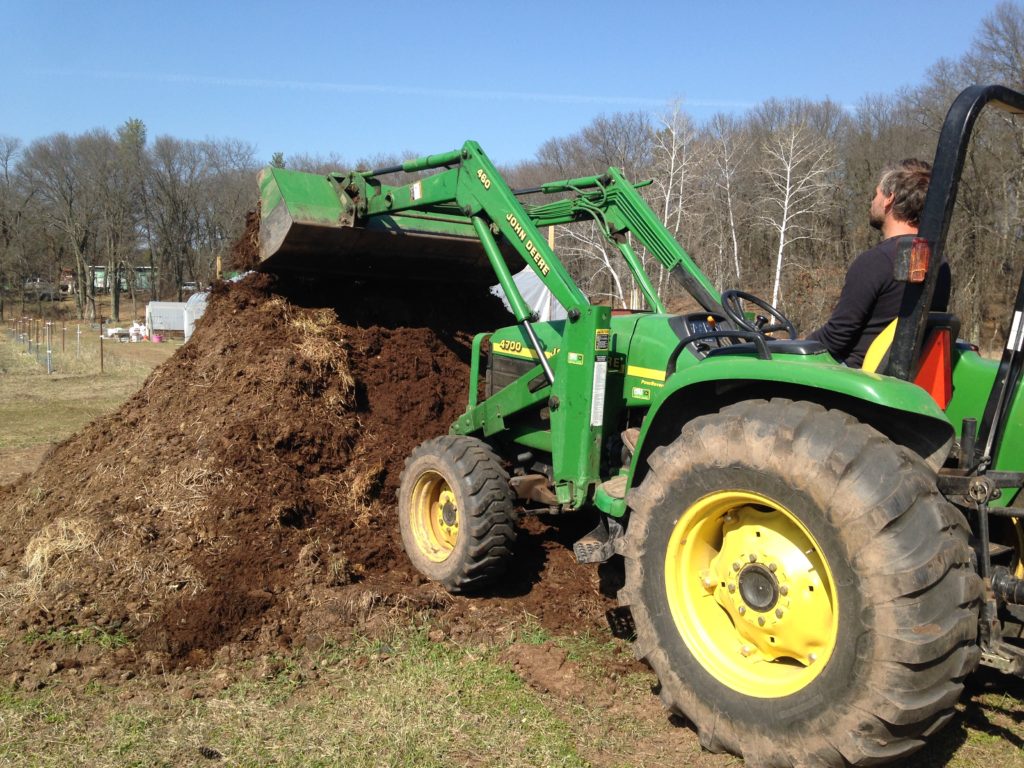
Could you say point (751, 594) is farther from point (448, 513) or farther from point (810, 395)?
point (448, 513)

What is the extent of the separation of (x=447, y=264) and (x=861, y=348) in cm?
449

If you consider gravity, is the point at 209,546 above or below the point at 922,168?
below

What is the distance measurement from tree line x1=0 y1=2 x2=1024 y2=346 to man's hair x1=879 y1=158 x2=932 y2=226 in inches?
79.1

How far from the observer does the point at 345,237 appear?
672 centimetres

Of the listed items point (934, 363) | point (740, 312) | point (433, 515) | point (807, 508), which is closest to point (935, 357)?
point (934, 363)

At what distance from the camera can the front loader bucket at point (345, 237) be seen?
6.56 metres

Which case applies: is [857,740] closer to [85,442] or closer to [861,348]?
[861,348]

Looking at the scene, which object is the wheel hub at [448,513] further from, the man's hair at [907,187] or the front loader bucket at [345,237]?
the man's hair at [907,187]

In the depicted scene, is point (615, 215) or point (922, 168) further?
point (615, 215)

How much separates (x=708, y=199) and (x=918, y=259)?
36.8 meters

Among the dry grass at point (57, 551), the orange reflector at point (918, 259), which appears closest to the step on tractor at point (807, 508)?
the orange reflector at point (918, 259)

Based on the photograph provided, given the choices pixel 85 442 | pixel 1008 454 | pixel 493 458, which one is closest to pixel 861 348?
pixel 1008 454

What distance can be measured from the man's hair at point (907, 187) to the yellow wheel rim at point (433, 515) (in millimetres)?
3010

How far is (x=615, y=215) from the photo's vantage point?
599 centimetres
